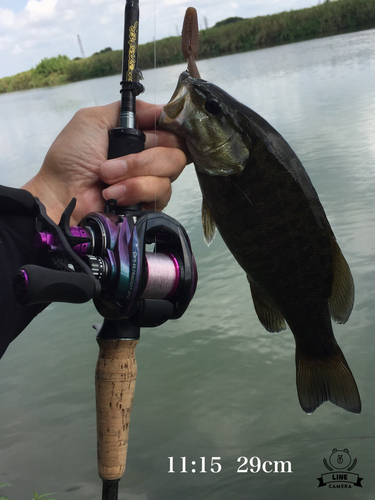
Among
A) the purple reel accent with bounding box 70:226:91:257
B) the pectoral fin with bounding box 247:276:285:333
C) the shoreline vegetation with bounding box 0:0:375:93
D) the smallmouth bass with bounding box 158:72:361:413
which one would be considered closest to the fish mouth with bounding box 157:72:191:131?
the smallmouth bass with bounding box 158:72:361:413

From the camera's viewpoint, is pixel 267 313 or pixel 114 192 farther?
pixel 114 192

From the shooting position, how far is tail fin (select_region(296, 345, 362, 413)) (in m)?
1.25

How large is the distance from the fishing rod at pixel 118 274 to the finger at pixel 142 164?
29 millimetres

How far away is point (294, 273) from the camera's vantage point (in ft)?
3.93

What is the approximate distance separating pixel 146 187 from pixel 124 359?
510 millimetres

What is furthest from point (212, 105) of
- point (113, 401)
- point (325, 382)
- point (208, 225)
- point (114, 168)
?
point (113, 401)

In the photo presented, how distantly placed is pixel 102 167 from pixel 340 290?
2.41 ft

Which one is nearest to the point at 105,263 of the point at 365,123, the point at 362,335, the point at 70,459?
the point at 70,459

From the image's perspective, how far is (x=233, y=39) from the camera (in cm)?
784

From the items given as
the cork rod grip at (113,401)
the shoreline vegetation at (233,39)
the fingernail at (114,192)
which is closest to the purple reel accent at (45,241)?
the fingernail at (114,192)

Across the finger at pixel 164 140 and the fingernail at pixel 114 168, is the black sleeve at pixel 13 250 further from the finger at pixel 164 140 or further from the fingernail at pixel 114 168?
the finger at pixel 164 140

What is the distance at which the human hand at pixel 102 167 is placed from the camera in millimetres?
1441

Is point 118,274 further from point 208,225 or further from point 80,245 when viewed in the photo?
point 208,225

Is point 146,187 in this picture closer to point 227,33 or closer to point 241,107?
point 241,107
